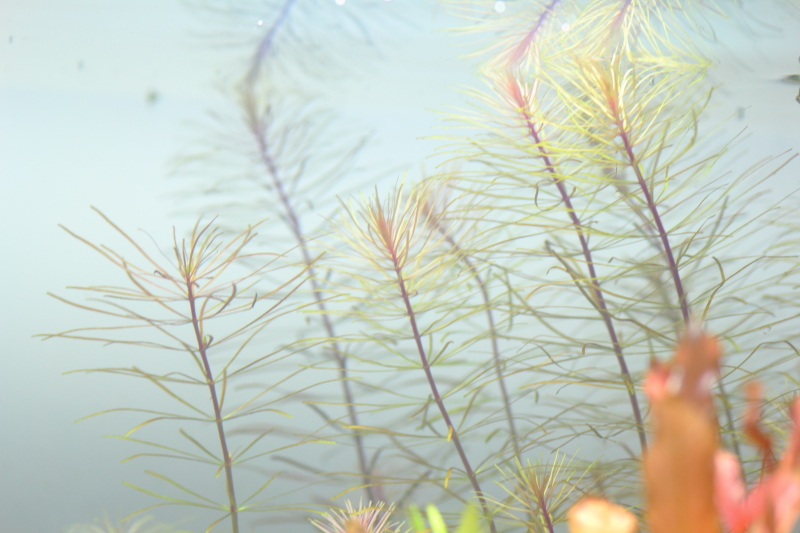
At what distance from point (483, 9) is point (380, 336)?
377mm

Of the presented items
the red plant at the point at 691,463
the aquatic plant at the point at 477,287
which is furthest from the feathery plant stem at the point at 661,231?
the red plant at the point at 691,463

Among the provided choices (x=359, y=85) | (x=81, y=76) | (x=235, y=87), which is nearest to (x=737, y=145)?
(x=359, y=85)

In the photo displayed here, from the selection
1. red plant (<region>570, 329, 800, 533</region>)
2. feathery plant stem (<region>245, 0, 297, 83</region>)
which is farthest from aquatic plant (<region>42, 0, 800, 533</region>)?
red plant (<region>570, 329, 800, 533</region>)

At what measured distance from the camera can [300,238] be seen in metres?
0.51

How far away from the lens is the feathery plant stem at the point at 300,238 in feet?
1.65

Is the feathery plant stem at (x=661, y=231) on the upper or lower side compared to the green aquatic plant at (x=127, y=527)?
upper

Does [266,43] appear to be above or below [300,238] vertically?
above

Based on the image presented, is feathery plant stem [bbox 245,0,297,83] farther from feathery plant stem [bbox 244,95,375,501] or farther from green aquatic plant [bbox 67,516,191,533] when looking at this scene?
green aquatic plant [bbox 67,516,191,533]

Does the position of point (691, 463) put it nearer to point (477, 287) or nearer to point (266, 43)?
point (477, 287)

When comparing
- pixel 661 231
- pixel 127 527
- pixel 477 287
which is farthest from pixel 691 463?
pixel 127 527

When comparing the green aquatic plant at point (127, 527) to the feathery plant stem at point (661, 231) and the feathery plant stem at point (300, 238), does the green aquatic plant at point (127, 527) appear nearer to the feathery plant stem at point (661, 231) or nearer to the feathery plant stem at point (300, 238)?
the feathery plant stem at point (300, 238)

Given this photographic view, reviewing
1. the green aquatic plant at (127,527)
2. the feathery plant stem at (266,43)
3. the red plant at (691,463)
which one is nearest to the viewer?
the red plant at (691,463)

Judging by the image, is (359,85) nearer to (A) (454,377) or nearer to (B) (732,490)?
(A) (454,377)

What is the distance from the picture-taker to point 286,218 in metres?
0.55
